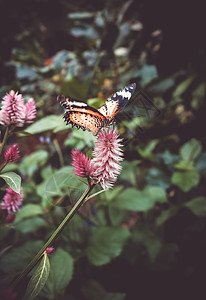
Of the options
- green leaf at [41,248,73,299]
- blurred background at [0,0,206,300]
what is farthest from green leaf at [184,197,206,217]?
green leaf at [41,248,73,299]

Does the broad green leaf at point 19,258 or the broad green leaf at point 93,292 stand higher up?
the broad green leaf at point 19,258

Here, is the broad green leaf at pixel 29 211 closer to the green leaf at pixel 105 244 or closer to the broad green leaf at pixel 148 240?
the green leaf at pixel 105 244

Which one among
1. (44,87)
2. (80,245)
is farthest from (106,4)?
(80,245)

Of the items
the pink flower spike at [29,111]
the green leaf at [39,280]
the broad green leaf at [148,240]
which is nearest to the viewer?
the green leaf at [39,280]

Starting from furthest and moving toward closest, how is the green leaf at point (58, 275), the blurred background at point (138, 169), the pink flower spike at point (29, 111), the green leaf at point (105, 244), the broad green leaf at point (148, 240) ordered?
1. the broad green leaf at point (148, 240)
2. the blurred background at point (138, 169)
3. the green leaf at point (105, 244)
4. the green leaf at point (58, 275)
5. the pink flower spike at point (29, 111)

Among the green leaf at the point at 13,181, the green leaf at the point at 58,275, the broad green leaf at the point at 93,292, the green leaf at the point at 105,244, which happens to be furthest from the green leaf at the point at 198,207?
the green leaf at the point at 13,181
